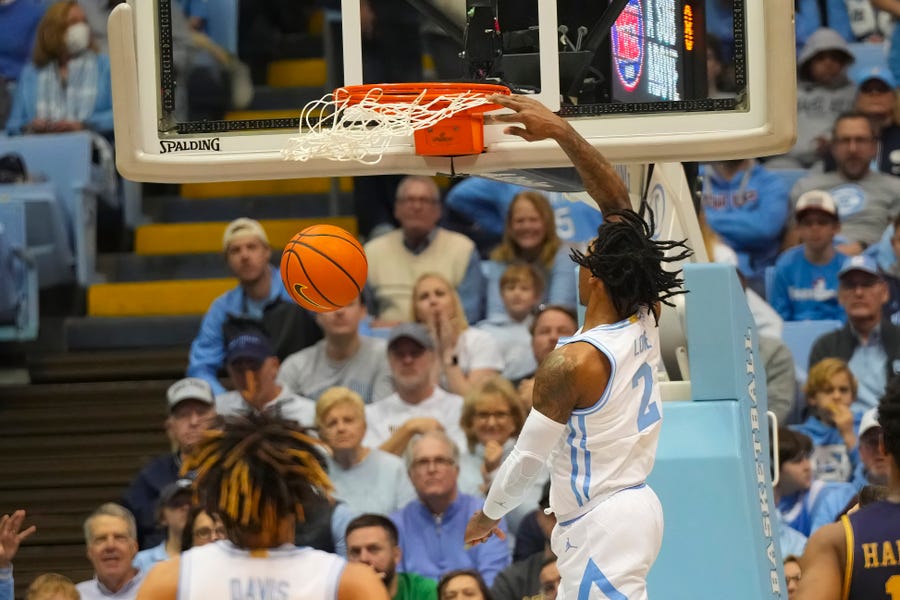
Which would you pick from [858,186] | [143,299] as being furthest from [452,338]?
[858,186]

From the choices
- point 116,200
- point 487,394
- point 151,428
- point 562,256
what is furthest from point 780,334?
point 116,200

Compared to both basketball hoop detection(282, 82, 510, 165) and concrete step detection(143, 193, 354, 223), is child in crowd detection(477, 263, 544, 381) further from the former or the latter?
basketball hoop detection(282, 82, 510, 165)

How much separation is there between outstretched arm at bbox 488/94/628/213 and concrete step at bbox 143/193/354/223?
6.09 meters

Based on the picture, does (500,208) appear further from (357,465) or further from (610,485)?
(610,485)

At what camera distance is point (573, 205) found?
32.2ft

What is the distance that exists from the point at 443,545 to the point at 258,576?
384 cm

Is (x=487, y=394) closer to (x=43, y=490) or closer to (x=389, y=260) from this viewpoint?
(x=389, y=260)

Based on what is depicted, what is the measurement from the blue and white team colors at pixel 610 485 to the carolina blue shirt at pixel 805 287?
5.09m

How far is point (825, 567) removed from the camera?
168 inches

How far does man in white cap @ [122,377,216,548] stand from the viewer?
27.2ft

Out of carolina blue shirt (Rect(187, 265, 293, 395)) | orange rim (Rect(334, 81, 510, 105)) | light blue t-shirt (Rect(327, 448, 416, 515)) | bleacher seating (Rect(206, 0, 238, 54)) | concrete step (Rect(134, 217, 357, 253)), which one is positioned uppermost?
bleacher seating (Rect(206, 0, 238, 54))

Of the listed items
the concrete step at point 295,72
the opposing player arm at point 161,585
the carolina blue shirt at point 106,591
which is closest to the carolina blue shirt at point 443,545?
the carolina blue shirt at point 106,591

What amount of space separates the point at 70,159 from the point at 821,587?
735cm

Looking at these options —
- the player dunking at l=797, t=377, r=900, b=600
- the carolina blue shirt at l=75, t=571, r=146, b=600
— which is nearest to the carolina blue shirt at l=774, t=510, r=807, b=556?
the carolina blue shirt at l=75, t=571, r=146, b=600
